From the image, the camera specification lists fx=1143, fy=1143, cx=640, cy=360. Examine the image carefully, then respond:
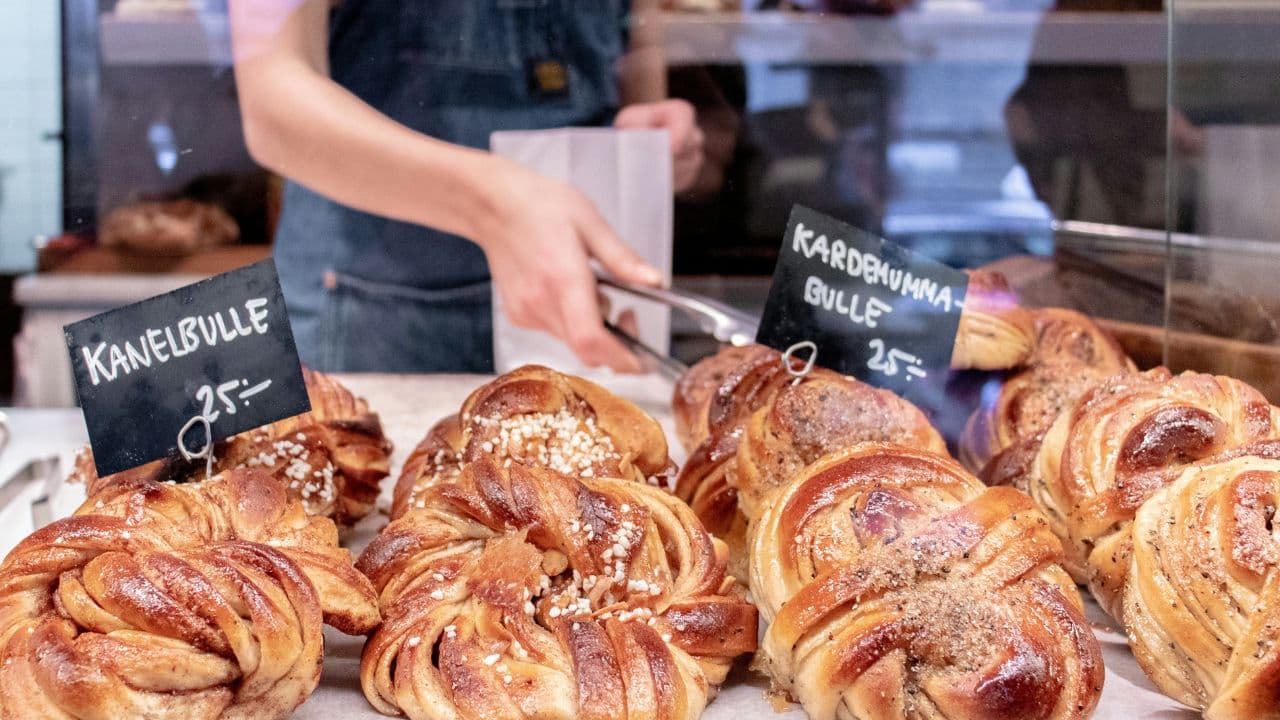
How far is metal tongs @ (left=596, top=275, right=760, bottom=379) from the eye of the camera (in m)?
3.09

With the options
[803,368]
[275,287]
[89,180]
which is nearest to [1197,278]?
[803,368]

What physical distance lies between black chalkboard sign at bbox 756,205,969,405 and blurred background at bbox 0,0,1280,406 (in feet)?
2.57

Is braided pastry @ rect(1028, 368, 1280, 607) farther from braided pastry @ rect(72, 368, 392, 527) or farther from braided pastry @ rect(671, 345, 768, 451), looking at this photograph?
braided pastry @ rect(72, 368, 392, 527)

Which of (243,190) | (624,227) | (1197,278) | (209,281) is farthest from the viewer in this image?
(624,227)

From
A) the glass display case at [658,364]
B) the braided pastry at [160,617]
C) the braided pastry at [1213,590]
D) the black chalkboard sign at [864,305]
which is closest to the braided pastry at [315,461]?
the glass display case at [658,364]

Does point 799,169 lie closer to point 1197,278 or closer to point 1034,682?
point 1197,278

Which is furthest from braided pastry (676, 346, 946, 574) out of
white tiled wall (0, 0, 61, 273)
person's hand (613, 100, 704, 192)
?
white tiled wall (0, 0, 61, 273)

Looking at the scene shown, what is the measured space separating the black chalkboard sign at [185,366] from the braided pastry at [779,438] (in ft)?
2.88

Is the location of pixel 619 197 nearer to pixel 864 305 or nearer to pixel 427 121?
pixel 427 121

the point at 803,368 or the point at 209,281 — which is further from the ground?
the point at 209,281

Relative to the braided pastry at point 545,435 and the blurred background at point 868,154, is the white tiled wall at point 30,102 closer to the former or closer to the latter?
the blurred background at point 868,154

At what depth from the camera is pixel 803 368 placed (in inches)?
100

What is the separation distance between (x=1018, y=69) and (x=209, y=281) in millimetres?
2789

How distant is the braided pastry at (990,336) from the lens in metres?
2.83
